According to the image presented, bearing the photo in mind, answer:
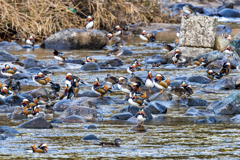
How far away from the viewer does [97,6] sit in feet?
81.7

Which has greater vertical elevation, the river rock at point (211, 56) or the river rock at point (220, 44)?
the river rock at point (220, 44)

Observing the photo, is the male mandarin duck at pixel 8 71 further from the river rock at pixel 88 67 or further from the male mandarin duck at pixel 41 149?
the male mandarin duck at pixel 41 149

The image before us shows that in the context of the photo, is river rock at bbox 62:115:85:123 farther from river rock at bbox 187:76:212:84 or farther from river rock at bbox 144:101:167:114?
river rock at bbox 187:76:212:84

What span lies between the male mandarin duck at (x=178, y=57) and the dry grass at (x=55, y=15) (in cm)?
964

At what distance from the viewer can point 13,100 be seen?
972 centimetres

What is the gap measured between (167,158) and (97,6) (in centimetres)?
2001

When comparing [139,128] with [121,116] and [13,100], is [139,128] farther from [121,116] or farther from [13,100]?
[13,100]

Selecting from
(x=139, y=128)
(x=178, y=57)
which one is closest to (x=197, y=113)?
(x=139, y=128)

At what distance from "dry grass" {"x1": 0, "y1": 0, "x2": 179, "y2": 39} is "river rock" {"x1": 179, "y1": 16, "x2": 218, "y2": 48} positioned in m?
9.09

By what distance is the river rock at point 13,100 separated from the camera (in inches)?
379

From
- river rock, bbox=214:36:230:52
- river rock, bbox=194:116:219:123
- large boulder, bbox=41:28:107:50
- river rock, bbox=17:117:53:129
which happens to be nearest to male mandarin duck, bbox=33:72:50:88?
river rock, bbox=17:117:53:129

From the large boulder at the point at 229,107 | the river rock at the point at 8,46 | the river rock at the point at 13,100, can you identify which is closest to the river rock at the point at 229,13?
the river rock at the point at 8,46

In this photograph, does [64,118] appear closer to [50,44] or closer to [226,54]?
[226,54]

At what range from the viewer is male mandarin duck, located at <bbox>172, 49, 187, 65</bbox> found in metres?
15.5
